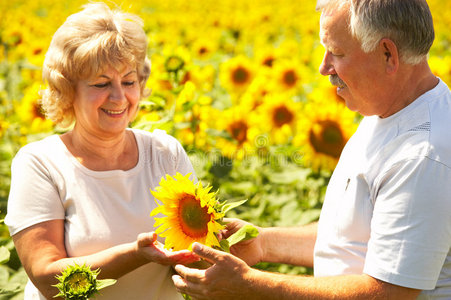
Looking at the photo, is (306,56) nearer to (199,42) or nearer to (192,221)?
(199,42)

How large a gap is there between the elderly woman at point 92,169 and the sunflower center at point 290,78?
1.70 metres

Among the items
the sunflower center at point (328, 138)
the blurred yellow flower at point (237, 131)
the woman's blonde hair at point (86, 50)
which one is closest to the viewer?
the woman's blonde hair at point (86, 50)

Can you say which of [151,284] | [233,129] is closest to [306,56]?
[233,129]

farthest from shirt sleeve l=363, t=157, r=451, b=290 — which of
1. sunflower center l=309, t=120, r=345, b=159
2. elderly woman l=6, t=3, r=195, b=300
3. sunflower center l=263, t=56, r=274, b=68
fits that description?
sunflower center l=263, t=56, r=274, b=68

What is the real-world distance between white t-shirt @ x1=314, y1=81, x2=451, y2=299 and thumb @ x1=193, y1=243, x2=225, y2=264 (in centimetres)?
38

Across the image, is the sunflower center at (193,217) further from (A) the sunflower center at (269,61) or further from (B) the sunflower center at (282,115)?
(A) the sunflower center at (269,61)

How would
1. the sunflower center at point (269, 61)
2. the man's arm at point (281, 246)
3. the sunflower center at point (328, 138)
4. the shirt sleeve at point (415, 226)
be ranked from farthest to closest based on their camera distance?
the sunflower center at point (269, 61) → the sunflower center at point (328, 138) → the man's arm at point (281, 246) → the shirt sleeve at point (415, 226)

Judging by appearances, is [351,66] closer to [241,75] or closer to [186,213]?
[186,213]

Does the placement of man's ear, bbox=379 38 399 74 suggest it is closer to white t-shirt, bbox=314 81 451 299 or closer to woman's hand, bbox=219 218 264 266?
white t-shirt, bbox=314 81 451 299

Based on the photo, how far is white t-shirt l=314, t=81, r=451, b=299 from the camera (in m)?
1.56

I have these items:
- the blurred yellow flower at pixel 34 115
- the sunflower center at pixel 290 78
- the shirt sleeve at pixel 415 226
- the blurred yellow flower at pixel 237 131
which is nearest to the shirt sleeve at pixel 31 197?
the shirt sleeve at pixel 415 226

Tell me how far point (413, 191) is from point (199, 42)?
332cm

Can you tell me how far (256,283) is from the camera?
66.9 inches

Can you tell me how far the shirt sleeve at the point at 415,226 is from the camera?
5.11 ft
